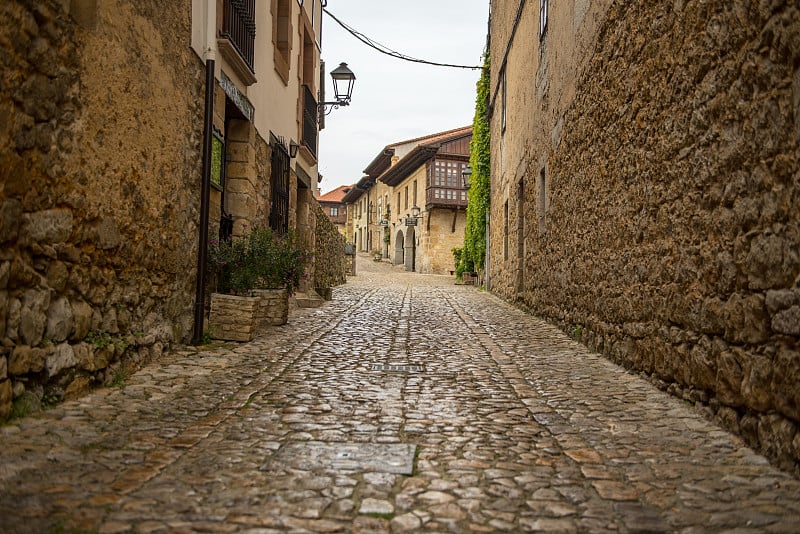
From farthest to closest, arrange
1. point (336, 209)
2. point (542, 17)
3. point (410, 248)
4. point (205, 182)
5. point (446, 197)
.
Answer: point (336, 209) → point (410, 248) → point (446, 197) → point (542, 17) → point (205, 182)

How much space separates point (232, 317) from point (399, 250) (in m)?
32.1

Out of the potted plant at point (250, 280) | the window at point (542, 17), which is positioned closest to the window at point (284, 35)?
the potted plant at point (250, 280)

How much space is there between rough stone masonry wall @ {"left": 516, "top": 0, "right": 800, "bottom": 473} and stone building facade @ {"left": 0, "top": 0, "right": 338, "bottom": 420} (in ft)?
11.5

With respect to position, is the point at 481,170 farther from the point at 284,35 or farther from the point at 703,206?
the point at 703,206

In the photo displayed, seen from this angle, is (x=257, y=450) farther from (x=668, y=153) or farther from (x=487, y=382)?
(x=668, y=153)

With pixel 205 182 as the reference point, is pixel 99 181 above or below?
below

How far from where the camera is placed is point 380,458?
9.54ft

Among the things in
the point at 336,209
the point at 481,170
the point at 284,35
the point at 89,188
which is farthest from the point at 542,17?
the point at 336,209

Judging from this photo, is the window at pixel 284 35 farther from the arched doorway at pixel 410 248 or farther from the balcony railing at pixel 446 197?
the arched doorway at pixel 410 248

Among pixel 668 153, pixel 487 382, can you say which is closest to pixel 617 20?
pixel 668 153

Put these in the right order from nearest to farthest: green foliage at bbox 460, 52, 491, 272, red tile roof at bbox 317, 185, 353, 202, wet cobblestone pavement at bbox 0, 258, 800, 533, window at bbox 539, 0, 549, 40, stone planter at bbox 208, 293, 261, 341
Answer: wet cobblestone pavement at bbox 0, 258, 800, 533 → stone planter at bbox 208, 293, 261, 341 → window at bbox 539, 0, 549, 40 → green foliage at bbox 460, 52, 491, 272 → red tile roof at bbox 317, 185, 353, 202

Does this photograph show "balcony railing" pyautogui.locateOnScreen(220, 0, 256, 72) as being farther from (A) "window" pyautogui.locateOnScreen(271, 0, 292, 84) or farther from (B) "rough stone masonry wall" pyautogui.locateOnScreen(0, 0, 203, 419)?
(A) "window" pyautogui.locateOnScreen(271, 0, 292, 84)

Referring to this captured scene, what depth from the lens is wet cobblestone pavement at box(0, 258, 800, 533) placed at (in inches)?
88.9

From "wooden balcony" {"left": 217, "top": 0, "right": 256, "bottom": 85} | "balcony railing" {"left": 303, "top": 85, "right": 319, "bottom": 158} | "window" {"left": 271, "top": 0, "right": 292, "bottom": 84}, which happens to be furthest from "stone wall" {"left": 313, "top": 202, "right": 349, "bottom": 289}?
"wooden balcony" {"left": 217, "top": 0, "right": 256, "bottom": 85}
